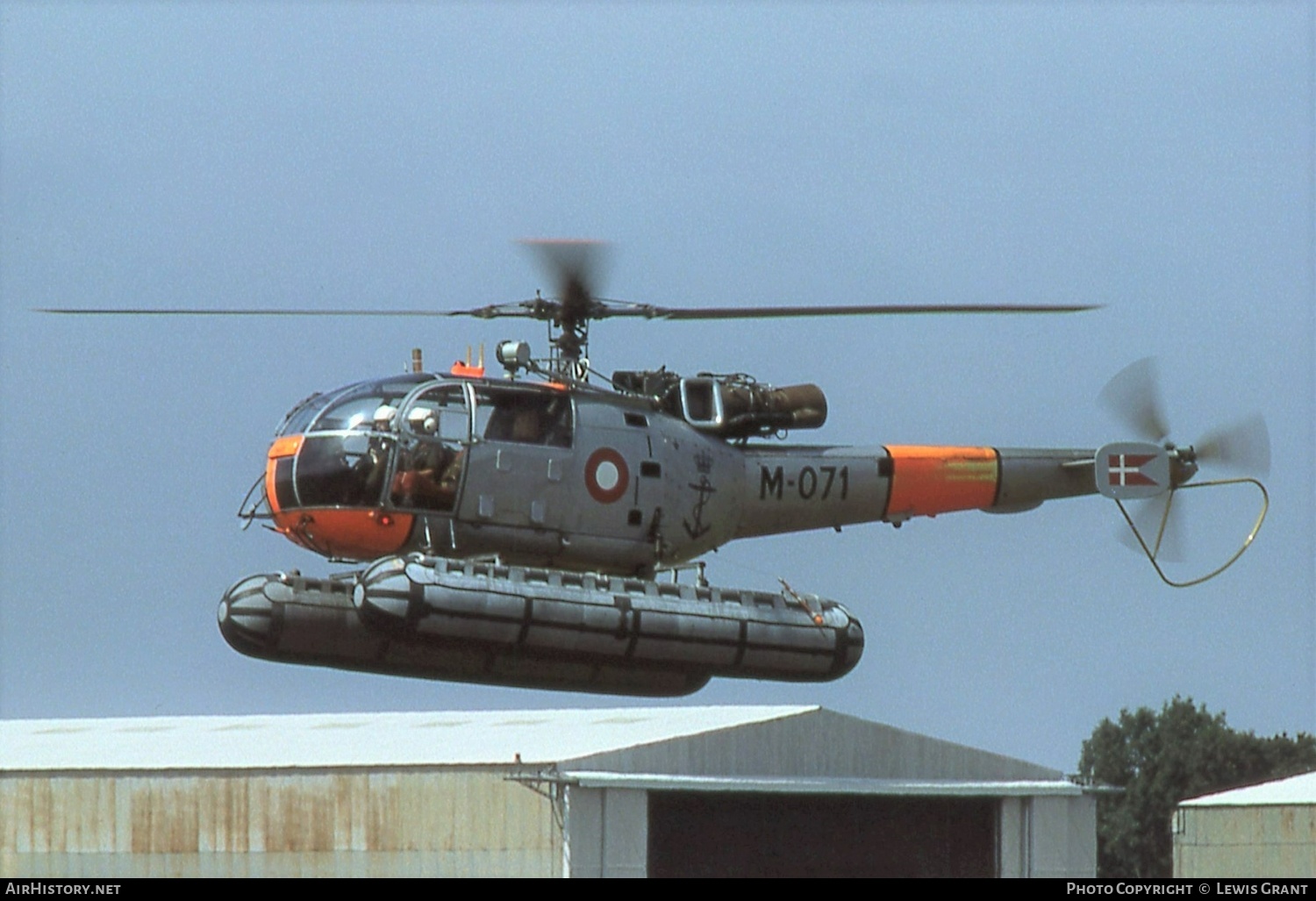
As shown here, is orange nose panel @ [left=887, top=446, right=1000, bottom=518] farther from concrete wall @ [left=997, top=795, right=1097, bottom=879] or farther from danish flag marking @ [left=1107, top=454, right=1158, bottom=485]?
concrete wall @ [left=997, top=795, right=1097, bottom=879]

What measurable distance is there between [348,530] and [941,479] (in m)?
7.87

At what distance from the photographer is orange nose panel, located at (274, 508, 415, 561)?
87.6 feet

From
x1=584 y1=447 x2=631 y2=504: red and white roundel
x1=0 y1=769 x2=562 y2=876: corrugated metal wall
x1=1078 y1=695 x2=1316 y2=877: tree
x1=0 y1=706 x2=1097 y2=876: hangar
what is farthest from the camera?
x1=1078 y1=695 x2=1316 y2=877: tree

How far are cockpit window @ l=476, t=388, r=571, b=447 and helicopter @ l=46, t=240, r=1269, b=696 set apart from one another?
0.07 feet

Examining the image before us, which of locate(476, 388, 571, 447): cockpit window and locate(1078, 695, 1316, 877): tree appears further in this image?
locate(1078, 695, 1316, 877): tree

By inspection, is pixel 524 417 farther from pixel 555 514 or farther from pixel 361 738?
pixel 361 738

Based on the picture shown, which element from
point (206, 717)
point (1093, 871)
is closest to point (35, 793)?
point (206, 717)

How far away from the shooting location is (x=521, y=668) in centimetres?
2758

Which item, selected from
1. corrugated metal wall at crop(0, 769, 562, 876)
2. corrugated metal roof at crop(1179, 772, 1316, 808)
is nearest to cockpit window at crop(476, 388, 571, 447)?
corrugated metal wall at crop(0, 769, 562, 876)

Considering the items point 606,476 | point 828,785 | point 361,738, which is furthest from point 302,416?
point 828,785

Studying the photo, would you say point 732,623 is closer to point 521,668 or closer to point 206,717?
point 521,668

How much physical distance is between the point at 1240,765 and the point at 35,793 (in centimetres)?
5161

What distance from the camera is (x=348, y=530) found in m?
26.8

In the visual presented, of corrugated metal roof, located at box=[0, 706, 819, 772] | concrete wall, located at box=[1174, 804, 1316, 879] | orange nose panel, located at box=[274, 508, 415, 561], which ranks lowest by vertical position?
concrete wall, located at box=[1174, 804, 1316, 879]
